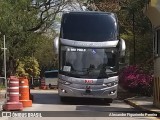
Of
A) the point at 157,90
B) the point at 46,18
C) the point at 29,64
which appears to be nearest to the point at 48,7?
the point at 46,18

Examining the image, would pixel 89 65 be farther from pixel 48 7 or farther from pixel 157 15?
pixel 48 7

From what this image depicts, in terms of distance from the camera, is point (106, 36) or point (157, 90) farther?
point (106, 36)

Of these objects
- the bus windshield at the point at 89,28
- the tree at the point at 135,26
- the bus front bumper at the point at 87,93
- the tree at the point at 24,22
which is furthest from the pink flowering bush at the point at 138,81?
the tree at the point at 24,22

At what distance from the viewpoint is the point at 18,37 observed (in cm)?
4347

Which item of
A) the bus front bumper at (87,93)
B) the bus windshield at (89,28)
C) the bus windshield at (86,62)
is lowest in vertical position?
the bus front bumper at (87,93)

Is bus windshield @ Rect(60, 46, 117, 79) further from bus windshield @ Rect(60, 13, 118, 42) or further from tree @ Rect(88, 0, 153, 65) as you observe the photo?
tree @ Rect(88, 0, 153, 65)

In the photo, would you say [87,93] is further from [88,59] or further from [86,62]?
[88,59]

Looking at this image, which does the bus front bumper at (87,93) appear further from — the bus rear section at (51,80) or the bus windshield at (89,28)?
the bus rear section at (51,80)

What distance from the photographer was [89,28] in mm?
22688

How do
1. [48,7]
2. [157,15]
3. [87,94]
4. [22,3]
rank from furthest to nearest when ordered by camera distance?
[48,7] < [22,3] < [87,94] < [157,15]

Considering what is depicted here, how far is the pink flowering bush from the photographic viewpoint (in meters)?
28.1

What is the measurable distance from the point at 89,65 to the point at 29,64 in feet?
159

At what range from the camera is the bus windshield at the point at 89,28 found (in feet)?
73.7

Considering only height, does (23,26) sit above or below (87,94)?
above
